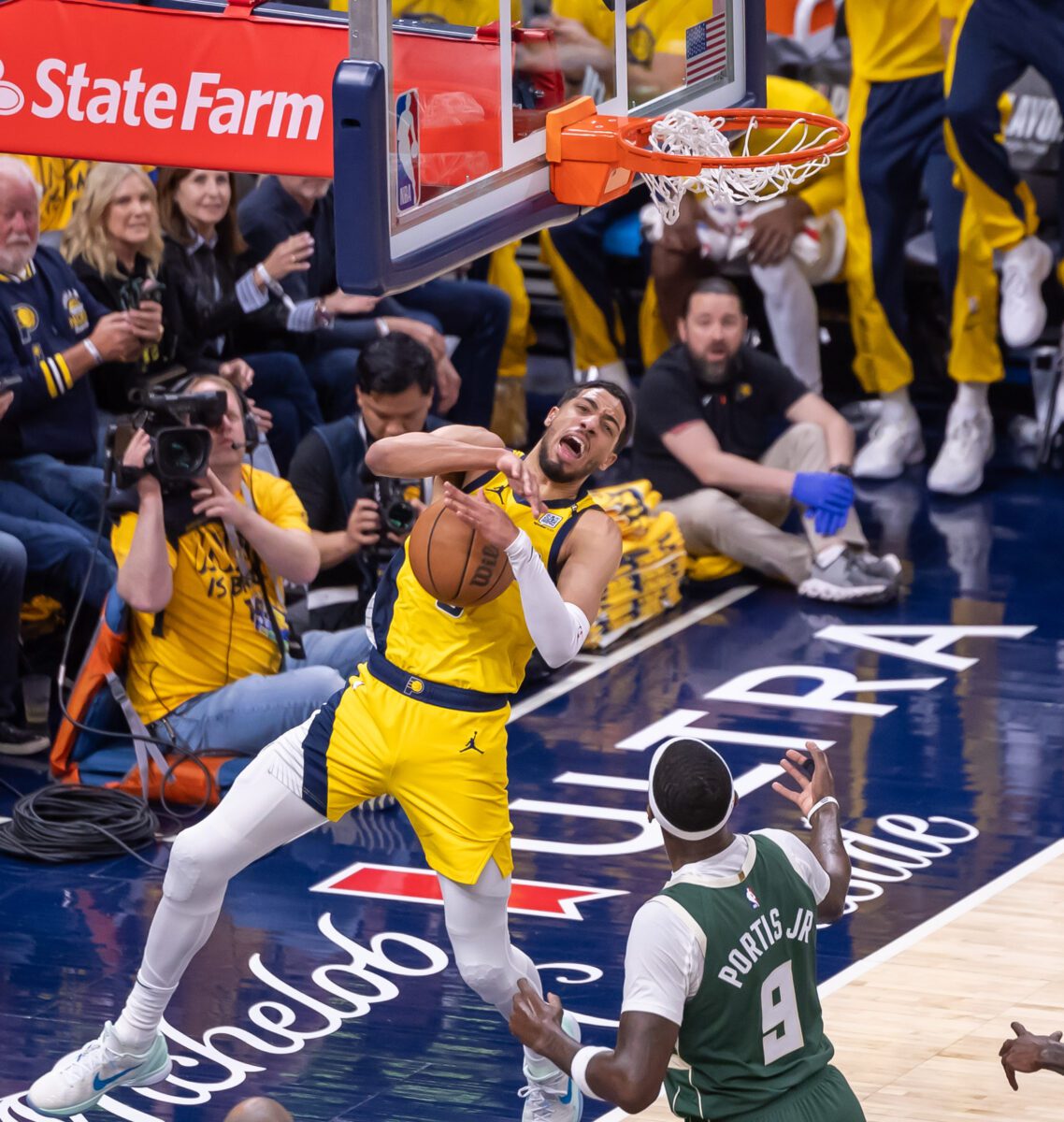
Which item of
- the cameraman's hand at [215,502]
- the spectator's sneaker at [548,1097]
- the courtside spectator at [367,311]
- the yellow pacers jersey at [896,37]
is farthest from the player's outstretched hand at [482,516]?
the yellow pacers jersey at [896,37]

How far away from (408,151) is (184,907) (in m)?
2.12

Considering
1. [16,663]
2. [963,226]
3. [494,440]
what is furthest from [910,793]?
[963,226]

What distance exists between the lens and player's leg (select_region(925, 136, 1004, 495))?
40.4ft

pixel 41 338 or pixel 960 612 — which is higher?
pixel 41 338

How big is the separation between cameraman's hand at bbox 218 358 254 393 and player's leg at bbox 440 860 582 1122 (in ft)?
13.2

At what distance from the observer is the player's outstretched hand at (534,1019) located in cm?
434

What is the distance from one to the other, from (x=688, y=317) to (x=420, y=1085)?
536 cm

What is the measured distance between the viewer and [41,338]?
8656 mm

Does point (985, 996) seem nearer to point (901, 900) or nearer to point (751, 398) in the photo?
point (901, 900)

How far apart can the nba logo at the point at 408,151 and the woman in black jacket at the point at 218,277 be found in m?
3.58

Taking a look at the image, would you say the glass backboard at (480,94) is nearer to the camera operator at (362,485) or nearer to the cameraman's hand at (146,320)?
the camera operator at (362,485)

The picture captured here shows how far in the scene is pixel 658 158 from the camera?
6.32 metres

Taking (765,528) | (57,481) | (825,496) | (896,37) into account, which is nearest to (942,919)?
(825,496)

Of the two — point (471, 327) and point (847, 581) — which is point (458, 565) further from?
point (471, 327)
